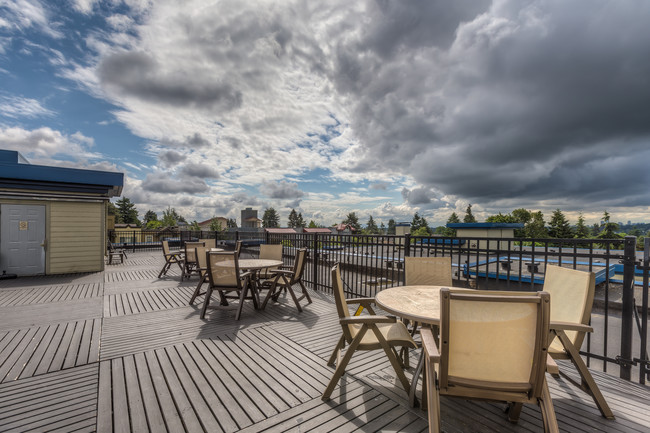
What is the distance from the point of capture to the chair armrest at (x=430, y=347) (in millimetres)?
1343

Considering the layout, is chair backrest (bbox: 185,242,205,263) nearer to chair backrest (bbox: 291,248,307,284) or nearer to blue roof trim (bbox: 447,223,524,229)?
chair backrest (bbox: 291,248,307,284)

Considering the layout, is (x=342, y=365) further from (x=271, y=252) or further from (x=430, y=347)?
(x=271, y=252)

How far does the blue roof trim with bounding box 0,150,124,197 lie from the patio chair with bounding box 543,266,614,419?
11.3 meters

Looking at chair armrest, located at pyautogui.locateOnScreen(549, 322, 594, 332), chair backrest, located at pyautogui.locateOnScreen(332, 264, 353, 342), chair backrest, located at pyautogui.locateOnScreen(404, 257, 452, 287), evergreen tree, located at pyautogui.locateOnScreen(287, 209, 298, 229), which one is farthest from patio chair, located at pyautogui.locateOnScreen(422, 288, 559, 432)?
evergreen tree, located at pyautogui.locateOnScreen(287, 209, 298, 229)

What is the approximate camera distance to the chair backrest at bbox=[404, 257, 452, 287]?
3.07 meters

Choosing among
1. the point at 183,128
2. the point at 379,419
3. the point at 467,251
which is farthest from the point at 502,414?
the point at 183,128

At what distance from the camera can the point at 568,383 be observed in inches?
93.3

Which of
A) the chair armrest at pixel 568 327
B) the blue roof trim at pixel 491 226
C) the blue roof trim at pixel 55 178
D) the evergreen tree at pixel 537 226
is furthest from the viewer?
the evergreen tree at pixel 537 226

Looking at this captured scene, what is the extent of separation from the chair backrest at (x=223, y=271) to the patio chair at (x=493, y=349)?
11.1ft

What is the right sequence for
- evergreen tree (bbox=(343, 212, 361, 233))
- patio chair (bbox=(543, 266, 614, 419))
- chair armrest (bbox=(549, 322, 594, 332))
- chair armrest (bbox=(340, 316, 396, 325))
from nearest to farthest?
chair armrest (bbox=(549, 322, 594, 332)) → patio chair (bbox=(543, 266, 614, 419)) → chair armrest (bbox=(340, 316, 396, 325)) → evergreen tree (bbox=(343, 212, 361, 233))

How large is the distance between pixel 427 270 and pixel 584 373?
148 cm

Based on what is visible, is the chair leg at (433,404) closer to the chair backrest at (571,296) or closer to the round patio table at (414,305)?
the round patio table at (414,305)

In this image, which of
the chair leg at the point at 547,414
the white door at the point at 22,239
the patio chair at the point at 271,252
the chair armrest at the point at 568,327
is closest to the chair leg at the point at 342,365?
the chair leg at the point at 547,414

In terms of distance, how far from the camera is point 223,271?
417cm
